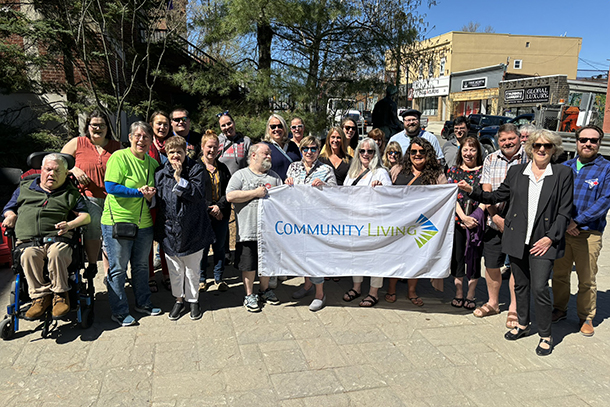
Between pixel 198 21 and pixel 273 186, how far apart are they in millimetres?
5988

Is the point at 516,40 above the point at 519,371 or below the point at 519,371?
above

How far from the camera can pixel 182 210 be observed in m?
4.27

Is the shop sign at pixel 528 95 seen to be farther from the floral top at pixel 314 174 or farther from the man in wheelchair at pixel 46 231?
the man in wheelchair at pixel 46 231

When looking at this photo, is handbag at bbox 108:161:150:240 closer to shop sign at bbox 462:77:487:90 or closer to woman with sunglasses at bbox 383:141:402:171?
woman with sunglasses at bbox 383:141:402:171

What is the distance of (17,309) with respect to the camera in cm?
393

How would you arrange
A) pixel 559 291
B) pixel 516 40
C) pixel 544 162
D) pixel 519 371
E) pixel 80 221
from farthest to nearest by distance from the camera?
pixel 516 40 < pixel 559 291 < pixel 80 221 < pixel 544 162 < pixel 519 371

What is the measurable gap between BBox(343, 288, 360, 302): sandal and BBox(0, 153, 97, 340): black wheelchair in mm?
2731

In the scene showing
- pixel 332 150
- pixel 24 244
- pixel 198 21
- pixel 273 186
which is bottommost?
pixel 24 244

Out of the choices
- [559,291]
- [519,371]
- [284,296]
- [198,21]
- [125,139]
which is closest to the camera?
[519,371]

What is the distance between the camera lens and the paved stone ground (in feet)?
10.4

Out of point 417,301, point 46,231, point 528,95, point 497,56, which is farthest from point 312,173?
point 497,56

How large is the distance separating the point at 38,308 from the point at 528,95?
94.4 feet

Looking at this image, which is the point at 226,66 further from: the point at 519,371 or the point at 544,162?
the point at 519,371

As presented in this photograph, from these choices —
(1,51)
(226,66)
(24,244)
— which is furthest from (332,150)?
(1,51)
